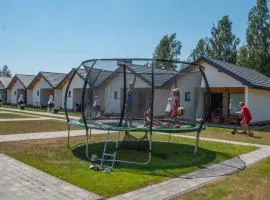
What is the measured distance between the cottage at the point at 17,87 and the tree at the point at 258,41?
26.1 m

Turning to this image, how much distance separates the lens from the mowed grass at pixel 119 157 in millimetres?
6329

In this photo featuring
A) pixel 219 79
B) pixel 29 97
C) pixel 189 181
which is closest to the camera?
pixel 189 181

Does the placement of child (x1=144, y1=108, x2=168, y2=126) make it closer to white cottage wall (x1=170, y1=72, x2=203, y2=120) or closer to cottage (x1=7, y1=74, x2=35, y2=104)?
white cottage wall (x1=170, y1=72, x2=203, y2=120)

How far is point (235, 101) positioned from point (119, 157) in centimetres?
1483

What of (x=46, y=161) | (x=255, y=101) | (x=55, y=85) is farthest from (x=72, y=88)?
(x=46, y=161)

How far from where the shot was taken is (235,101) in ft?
71.7

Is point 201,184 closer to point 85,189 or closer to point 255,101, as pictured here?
point 85,189

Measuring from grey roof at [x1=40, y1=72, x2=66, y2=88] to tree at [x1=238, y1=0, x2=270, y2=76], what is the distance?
66.6 ft

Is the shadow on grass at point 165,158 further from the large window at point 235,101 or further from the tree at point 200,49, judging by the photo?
the tree at point 200,49

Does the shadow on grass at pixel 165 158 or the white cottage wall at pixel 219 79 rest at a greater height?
the white cottage wall at pixel 219 79

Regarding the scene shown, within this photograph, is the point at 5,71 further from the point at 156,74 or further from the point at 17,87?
the point at 156,74

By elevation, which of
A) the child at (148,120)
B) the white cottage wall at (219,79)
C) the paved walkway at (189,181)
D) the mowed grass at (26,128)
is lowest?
the paved walkway at (189,181)

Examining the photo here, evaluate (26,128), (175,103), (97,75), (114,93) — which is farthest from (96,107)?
(26,128)

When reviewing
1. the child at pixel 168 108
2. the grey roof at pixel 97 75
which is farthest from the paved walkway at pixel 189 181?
the grey roof at pixel 97 75
